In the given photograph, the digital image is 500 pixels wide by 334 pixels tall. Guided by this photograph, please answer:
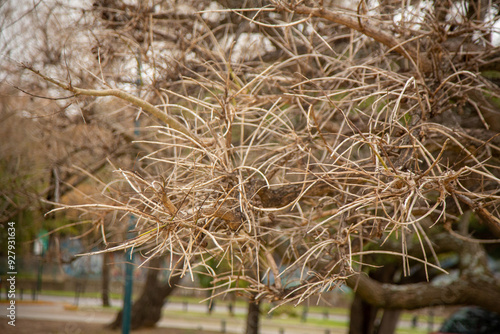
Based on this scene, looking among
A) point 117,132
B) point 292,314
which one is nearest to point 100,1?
point 117,132

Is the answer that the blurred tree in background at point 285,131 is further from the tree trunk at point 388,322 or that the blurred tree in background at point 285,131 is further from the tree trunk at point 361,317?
the tree trunk at point 388,322

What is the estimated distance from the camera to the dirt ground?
1230 cm

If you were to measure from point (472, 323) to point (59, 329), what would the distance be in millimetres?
10162

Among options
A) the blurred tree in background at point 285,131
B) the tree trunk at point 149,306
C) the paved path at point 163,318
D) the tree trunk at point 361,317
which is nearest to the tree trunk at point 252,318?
the blurred tree in background at point 285,131

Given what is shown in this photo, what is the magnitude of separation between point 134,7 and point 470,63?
394 centimetres

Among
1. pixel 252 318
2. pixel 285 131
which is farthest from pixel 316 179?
pixel 252 318

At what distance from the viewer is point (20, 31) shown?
812cm

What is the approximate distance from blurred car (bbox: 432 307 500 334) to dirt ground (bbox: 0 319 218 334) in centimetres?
687

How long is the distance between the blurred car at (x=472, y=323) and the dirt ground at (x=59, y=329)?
6.87 meters

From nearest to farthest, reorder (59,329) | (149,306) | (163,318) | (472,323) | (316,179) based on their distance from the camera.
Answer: (316,179), (472,323), (59,329), (149,306), (163,318)

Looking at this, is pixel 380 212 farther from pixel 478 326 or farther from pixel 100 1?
pixel 478 326

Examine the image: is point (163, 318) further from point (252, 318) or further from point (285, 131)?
point (285, 131)

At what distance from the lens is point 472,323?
1097 cm

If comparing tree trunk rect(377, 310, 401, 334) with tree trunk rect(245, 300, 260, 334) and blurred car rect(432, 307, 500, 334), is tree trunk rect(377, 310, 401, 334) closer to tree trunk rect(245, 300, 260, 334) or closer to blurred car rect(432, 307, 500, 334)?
blurred car rect(432, 307, 500, 334)
